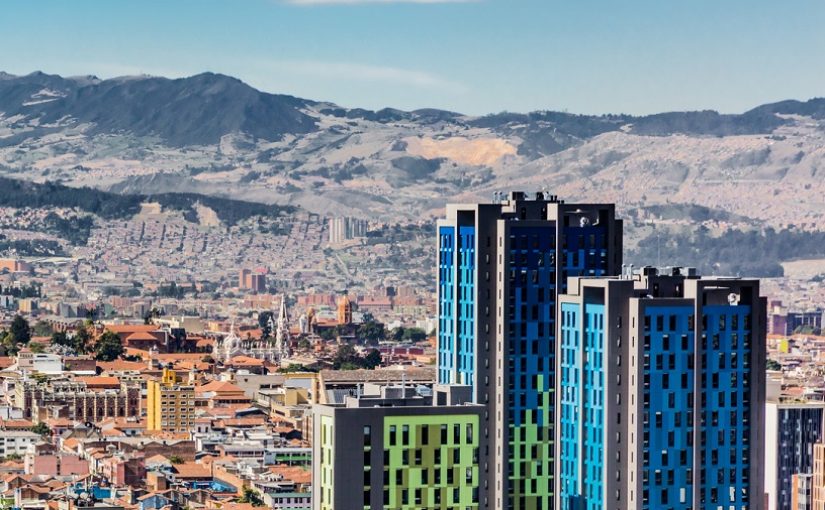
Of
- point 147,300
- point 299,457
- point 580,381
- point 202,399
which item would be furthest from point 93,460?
point 147,300

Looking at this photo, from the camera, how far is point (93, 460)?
90250 millimetres

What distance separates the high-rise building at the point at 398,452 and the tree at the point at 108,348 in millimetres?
97196

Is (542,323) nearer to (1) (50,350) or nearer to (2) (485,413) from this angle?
(2) (485,413)

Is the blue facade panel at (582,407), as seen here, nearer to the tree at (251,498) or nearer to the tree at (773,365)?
the tree at (251,498)

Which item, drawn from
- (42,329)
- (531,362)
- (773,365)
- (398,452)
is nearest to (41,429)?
(773,365)

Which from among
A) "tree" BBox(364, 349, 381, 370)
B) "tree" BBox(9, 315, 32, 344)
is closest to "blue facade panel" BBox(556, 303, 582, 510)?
"tree" BBox(364, 349, 381, 370)

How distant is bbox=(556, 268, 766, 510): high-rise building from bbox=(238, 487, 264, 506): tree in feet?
122

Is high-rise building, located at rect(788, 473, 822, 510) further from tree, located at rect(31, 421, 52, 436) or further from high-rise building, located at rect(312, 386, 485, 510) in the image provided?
tree, located at rect(31, 421, 52, 436)

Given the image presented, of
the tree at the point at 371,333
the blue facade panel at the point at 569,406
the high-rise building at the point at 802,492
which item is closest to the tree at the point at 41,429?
the high-rise building at the point at 802,492

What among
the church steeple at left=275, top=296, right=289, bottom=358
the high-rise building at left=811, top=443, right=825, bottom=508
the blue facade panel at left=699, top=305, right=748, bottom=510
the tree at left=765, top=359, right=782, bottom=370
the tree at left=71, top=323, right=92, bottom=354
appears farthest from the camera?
the church steeple at left=275, top=296, right=289, bottom=358

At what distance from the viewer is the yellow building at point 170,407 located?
352ft

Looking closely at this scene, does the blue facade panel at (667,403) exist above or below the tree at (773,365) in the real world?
above

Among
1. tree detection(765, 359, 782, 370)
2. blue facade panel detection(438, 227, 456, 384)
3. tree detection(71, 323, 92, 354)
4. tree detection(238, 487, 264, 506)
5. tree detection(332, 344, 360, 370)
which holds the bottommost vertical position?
tree detection(238, 487, 264, 506)

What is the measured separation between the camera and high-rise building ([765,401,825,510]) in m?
70.2
